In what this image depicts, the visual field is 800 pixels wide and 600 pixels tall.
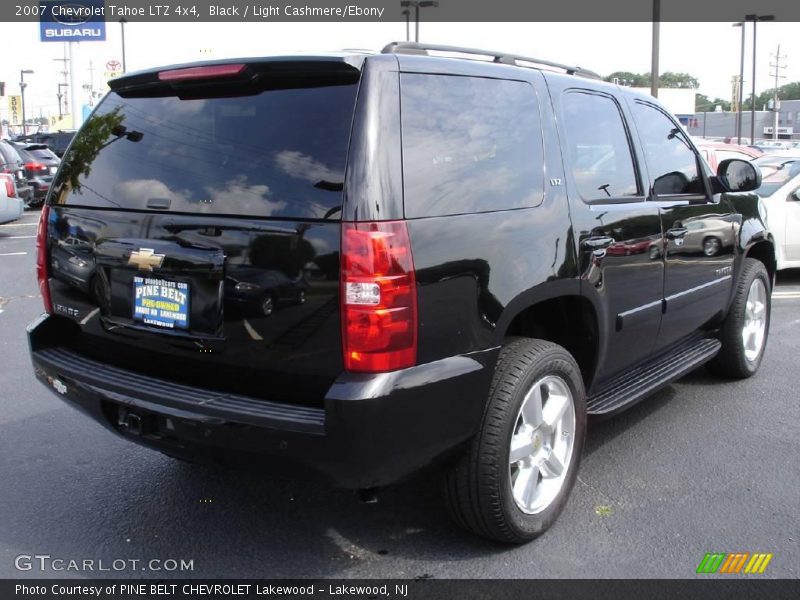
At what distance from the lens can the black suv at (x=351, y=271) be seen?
2.69 meters

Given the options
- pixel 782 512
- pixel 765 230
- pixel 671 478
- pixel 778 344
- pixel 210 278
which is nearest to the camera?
pixel 210 278

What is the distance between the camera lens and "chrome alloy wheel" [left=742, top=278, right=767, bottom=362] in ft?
18.3

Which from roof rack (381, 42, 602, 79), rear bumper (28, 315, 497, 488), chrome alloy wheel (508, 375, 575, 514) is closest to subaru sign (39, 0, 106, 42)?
roof rack (381, 42, 602, 79)

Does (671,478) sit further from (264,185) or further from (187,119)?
(187,119)

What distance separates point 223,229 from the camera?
285 cm

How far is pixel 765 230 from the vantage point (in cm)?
564

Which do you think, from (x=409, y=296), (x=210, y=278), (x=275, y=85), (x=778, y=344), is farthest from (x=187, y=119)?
(x=778, y=344)

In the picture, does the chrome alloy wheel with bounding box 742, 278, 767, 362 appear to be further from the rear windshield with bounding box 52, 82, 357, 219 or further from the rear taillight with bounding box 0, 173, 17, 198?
the rear taillight with bounding box 0, 173, 17, 198

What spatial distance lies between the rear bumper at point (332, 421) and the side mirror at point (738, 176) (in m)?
2.65

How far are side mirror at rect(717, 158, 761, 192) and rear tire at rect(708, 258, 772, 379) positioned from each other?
717mm

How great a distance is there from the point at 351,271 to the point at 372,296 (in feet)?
0.35

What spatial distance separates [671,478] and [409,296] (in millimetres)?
2064

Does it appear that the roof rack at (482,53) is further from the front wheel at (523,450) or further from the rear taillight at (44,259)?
the rear taillight at (44,259)

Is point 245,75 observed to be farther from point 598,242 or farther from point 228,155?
point 598,242
